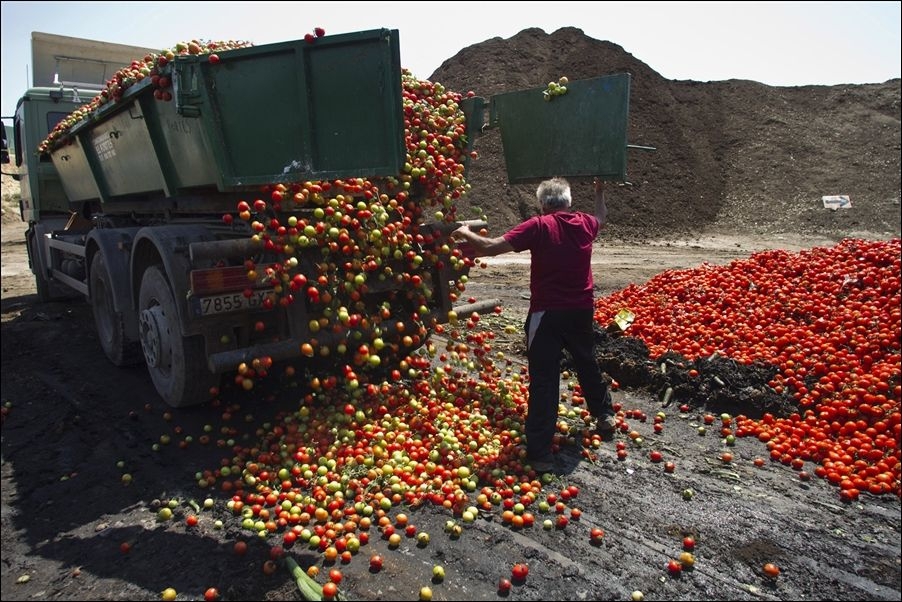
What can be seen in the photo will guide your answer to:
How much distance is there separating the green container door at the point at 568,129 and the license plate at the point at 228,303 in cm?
296

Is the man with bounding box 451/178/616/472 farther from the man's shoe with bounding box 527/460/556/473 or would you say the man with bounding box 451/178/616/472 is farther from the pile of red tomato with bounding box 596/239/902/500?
the pile of red tomato with bounding box 596/239/902/500

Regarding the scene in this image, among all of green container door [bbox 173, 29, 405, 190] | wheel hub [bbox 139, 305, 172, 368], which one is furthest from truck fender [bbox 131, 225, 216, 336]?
green container door [bbox 173, 29, 405, 190]

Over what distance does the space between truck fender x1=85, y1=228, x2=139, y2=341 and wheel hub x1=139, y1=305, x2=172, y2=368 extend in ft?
2.08

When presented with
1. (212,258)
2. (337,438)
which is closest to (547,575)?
(337,438)

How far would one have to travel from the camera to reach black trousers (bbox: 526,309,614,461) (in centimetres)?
477

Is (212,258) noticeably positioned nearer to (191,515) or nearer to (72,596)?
(191,515)

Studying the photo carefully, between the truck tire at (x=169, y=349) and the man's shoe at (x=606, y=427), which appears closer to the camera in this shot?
the man's shoe at (x=606, y=427)

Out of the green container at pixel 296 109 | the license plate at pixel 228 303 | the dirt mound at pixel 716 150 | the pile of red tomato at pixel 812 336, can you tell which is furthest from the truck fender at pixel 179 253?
the dirt mound at pixel 716 150

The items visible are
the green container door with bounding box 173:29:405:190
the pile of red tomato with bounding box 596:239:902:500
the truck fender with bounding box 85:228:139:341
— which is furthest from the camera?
the truck fender with bounding box 85:228:139:341

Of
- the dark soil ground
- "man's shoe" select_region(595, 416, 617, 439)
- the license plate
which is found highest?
the license plate

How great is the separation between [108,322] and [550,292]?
5.64 m

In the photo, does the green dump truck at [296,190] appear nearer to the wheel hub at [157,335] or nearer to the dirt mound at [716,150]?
the wheel hub at [157,335]

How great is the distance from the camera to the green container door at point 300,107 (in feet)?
14.7

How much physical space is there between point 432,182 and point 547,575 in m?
3.55
